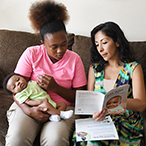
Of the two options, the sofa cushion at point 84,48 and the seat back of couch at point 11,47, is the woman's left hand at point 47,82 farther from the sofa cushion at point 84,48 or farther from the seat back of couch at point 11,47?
the seat back of couch at point 11,47

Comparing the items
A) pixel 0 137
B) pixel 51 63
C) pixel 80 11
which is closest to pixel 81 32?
pixel 80 11

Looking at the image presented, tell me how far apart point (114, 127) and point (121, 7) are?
1.33 meters

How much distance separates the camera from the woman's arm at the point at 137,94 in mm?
1291

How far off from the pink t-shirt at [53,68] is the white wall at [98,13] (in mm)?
712

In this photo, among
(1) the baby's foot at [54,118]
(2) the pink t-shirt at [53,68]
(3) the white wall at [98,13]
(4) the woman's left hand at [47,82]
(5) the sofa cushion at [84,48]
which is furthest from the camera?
(3) the white wall at [98,13]

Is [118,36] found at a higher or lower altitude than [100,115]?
higher

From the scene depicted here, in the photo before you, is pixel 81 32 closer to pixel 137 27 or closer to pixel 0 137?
pixel 137 27

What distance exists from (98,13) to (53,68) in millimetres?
921

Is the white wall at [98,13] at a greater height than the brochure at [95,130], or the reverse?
the white wall at [98,13]

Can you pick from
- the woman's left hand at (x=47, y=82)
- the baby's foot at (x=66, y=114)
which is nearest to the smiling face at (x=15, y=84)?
the woman's left hand at (x=47, y=82)

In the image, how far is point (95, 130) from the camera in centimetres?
117

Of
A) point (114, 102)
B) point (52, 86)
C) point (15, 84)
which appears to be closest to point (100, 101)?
point (114, 102)

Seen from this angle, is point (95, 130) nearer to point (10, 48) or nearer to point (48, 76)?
point (48, 76)

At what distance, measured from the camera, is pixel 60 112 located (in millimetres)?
1303
